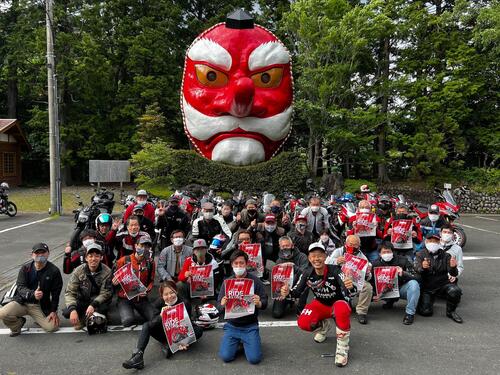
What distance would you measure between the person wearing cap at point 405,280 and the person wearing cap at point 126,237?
3.10m

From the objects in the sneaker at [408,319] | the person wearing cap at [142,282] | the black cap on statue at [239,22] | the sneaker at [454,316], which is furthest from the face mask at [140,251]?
the black cap on statue at [239,22]

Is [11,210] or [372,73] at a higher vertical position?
[372,73]

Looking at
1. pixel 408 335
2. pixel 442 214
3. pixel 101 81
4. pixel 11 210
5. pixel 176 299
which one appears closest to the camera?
pixel 176 299

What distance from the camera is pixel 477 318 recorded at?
475 centimetres

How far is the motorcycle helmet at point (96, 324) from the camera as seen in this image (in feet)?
14.0

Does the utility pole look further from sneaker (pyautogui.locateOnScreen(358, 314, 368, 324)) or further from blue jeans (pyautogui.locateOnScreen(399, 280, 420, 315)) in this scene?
blue jeans (pyautogui.locateOnScreen(399, 280, 420, 315))

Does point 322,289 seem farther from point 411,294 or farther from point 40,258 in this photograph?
point 40,258

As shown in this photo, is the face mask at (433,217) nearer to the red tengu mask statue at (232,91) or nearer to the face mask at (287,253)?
the face mask at (287,253)

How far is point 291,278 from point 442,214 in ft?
14.9

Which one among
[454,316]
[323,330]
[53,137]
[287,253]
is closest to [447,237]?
→ [454,316]

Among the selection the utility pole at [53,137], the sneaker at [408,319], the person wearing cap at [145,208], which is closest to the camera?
the sneaker at [408,319]

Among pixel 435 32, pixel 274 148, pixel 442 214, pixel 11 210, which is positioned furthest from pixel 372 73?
pixel 11 210

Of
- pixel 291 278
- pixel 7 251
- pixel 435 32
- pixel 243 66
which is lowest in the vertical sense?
pixel 7 251

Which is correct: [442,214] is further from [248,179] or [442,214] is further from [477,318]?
[248,179]
